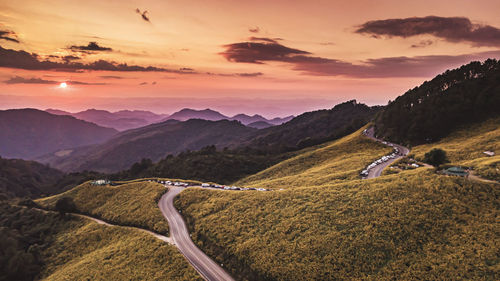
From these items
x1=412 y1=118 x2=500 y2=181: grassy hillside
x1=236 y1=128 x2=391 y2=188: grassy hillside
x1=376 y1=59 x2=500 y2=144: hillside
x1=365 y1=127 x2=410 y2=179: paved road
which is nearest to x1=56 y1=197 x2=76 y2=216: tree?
x1=236 y1=128 x2=391 y2=188: grassy hillside

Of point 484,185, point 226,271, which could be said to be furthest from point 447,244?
point 226,271

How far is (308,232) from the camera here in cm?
4228

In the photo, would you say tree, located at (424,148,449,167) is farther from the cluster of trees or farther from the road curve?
the cluster of trees

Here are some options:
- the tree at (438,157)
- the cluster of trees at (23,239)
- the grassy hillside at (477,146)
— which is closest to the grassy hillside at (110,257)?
the cluster of trees at (23,239)

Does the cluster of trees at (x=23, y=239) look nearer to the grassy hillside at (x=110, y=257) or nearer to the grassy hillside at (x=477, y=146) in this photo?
the grassy hillside at (x=110, y=257)

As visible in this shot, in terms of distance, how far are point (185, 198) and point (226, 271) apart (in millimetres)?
31759

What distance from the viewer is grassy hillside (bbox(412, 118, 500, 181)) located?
47562mm

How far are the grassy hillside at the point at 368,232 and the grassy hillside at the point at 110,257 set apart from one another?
6.72 metres

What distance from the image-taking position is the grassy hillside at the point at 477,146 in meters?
47.6

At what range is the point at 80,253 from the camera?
59.4 meters

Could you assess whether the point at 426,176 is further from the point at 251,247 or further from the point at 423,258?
the point at 251,247

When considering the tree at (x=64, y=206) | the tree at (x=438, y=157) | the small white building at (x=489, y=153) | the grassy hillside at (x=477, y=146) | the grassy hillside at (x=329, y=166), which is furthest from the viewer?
the tree at (x=64, y=206)

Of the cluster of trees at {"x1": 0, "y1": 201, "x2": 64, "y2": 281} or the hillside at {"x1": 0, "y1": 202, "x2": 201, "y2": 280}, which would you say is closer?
the hillside at {"x1": 0, "y1": 202, "x2": 201, "y2": 280}

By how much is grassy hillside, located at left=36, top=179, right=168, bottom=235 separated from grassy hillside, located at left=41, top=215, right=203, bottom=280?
338 centimetres
